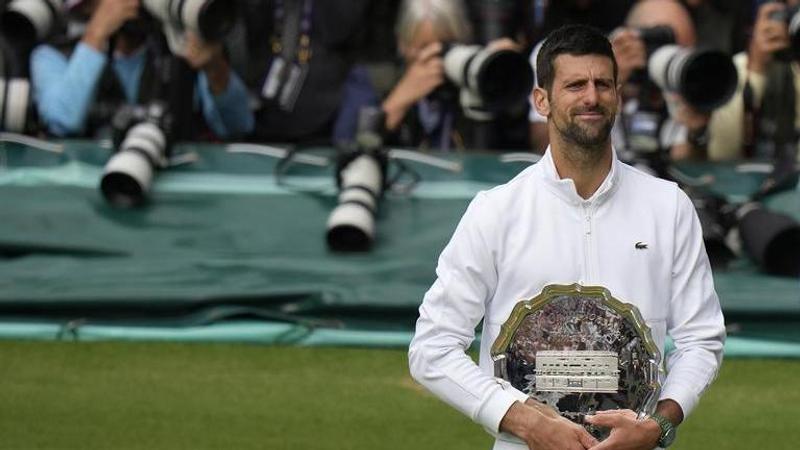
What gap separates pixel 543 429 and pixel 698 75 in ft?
16.1

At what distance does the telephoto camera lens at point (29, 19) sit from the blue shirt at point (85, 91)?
20 cm

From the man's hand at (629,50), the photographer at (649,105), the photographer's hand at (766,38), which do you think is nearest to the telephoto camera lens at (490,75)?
the photographer at (649,105)

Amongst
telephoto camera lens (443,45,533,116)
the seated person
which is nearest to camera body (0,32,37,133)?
the seated person

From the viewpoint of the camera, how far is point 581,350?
327cm

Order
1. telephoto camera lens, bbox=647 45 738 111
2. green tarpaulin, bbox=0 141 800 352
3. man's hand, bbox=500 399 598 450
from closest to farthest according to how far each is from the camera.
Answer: man's hand, bbox=500 399 598 450 < green tarpaulin, bbox=0 141 800 352 < telephoto camera lens, bbox=647 45 738 111

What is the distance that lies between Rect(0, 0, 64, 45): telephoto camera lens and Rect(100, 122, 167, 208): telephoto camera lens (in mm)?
738

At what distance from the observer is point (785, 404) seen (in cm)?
633


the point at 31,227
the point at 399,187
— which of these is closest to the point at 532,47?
the point at 399,187

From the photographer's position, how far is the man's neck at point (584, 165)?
3.34m

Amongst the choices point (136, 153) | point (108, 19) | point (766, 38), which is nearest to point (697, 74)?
point (766, 38)

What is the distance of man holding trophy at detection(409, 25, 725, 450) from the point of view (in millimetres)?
3273

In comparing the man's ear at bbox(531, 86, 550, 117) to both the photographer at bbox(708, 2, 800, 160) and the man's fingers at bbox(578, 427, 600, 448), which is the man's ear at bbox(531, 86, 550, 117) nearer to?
the man's fingers at bbox(578, 427, 600, 448)

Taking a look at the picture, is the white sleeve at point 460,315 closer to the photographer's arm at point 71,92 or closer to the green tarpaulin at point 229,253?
the green tarpaulin at point 229,253

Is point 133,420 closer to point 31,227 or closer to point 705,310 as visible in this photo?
point 31,227
